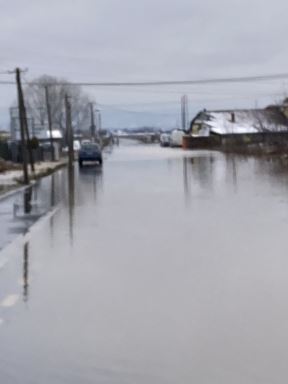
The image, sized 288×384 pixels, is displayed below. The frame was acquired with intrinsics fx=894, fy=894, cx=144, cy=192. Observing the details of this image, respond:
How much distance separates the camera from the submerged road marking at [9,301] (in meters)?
10.2

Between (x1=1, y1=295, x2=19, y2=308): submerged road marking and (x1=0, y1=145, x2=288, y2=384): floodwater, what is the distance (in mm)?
24

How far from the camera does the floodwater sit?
286 inches

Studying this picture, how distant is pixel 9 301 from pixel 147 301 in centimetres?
167

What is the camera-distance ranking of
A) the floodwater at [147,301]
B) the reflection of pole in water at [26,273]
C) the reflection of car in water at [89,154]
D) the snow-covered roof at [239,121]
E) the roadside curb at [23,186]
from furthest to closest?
the snow-covered roof at [239,121] → the reflection of car in water at [89,154] → the roadside curb at [23,186] → the reflection of pole in water at [26,273] → the floodwater at [147,301]

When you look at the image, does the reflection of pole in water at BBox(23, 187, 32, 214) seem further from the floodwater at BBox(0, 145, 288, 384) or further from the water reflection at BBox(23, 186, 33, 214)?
the floodwater at BBox(0, 145, 288, 384)

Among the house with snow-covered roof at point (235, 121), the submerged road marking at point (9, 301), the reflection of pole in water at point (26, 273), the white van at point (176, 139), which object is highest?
the house with snow-covered roof at point (235, 121)

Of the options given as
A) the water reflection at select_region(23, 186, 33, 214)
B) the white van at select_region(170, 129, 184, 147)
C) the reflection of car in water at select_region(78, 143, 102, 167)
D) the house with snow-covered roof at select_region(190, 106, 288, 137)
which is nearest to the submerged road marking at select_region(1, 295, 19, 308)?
the water reflection at select_region(23, 186, 33, 214)

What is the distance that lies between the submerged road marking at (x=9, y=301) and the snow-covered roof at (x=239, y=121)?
10782 cm

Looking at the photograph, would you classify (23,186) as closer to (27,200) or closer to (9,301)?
(27,200)

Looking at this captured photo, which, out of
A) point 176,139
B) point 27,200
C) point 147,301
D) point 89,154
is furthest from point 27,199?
point 176,139

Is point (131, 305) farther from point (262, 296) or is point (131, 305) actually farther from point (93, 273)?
point (93, 273)

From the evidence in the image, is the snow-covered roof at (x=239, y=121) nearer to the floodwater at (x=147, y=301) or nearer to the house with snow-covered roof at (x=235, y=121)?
the house with snow-covered roof at (x=235, y=121)

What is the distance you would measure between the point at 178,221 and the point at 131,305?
9.94m

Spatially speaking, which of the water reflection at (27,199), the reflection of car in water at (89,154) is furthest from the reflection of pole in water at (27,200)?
the reflection of car in water at (89,154)
